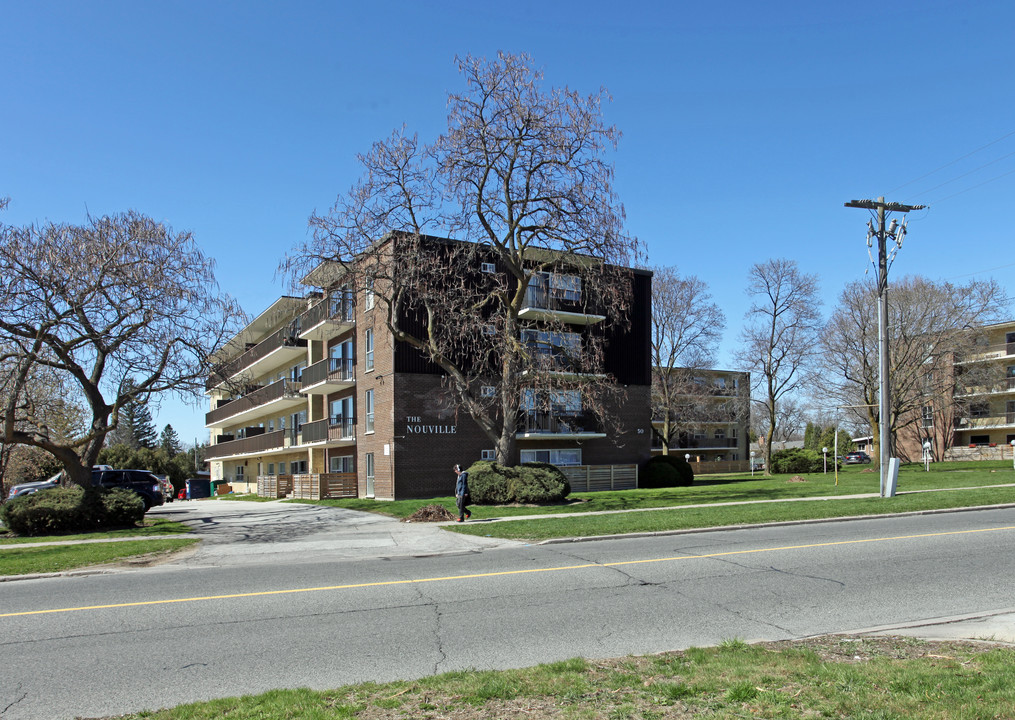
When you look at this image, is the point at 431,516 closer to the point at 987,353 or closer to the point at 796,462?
the point at 796,462

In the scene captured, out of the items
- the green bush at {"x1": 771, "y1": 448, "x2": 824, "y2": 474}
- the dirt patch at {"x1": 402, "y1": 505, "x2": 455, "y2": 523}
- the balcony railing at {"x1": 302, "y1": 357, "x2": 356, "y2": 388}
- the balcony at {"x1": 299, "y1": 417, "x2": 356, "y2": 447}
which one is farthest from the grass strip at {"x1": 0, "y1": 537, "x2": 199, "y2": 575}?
the green bush at {"x1": 771, "y1": 448, "x2": 824, "y2": 474}

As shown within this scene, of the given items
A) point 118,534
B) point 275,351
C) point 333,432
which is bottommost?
point 118,534

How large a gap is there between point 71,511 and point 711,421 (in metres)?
51.1

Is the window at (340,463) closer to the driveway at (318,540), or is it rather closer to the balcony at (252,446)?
the balcony at (252,446)

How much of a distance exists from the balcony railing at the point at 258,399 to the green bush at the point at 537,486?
48.8 feet

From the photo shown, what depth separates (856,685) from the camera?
17.2 feet

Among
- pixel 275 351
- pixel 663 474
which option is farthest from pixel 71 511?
pixel 275 351

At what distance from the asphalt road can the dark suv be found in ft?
54.8

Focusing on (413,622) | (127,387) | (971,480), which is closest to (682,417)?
(971,480)

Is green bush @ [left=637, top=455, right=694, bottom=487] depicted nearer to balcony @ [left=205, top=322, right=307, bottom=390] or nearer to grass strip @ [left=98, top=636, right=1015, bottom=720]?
balcony @ [left=205, top=322, right=307, bottom=390]

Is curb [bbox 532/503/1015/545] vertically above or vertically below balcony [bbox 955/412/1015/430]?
below

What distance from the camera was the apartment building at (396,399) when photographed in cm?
2744

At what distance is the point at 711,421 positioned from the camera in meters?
61.8

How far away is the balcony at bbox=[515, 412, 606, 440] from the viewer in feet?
111
